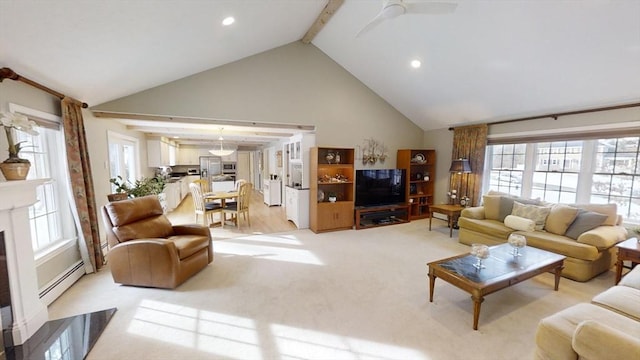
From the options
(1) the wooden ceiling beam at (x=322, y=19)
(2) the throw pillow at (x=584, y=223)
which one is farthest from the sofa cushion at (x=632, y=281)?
(1) the wooden ceiling beam at (x=322, y=19)

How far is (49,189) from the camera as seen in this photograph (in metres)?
3.06

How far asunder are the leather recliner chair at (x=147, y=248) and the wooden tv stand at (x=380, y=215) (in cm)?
318

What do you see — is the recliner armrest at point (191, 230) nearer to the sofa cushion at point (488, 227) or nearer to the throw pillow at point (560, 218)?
the sofa cushion at point (488, 227)

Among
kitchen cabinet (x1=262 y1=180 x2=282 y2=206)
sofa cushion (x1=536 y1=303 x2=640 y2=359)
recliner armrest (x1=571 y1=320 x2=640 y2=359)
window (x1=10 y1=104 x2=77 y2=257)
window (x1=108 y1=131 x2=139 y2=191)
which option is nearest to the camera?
recliner armrest (x1=571 y1=320 x2=640 y2=359)

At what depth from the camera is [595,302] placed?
6.43 feet

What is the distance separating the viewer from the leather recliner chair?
2811mm

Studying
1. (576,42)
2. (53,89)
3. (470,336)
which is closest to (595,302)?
(470,336)

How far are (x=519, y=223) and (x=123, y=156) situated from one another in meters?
7.36

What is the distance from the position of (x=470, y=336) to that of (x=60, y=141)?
16.2ft

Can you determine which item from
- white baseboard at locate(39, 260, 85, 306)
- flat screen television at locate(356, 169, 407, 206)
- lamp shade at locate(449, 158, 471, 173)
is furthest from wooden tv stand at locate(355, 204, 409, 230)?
white baseboard at locate(39, 260, 85, 306)

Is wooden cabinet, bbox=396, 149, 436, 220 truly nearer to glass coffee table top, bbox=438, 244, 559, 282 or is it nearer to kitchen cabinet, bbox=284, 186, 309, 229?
kitchen cabinet, bbox=284, 186, 309, 229

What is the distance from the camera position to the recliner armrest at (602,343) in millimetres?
1273

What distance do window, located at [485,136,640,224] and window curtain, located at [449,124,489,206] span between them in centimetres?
30

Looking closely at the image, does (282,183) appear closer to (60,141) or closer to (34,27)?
(60,141)
